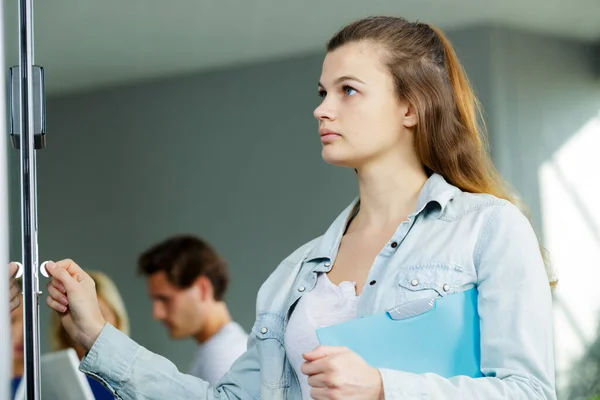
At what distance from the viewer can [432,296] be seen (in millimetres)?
1282

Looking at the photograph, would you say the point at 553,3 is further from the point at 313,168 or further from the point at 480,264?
the point at 480,264

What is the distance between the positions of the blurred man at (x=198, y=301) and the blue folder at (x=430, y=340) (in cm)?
168

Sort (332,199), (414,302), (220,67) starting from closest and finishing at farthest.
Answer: (414,302)
(332,199)
(220,67)

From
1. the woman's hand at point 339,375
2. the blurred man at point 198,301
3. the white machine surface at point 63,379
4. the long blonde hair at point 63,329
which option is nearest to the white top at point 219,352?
the blurred man at point 198,301

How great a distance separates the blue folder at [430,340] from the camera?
49.7 inches

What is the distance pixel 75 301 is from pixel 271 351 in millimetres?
296

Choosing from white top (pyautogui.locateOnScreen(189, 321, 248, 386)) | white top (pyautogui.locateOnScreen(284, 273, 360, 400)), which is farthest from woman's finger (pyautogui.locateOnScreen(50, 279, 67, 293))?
white top (pyautogui.locateOnScreen(189, 321, 248, 386))

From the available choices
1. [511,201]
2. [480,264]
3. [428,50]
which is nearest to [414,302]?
[480,264]

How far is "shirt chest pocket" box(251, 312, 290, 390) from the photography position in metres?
1.42

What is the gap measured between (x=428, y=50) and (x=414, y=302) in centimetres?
42

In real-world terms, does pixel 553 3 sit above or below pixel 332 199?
above

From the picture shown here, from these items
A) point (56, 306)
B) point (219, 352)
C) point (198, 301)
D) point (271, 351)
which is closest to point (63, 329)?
point (198, 301)

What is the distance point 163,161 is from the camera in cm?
474

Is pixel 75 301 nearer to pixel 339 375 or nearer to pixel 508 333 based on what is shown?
pixel 339 375
